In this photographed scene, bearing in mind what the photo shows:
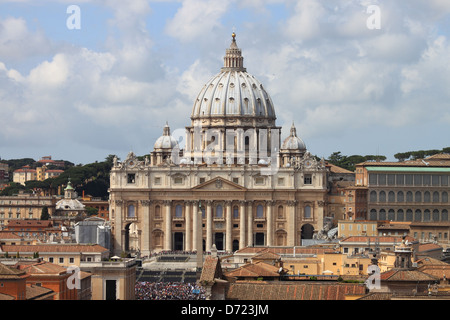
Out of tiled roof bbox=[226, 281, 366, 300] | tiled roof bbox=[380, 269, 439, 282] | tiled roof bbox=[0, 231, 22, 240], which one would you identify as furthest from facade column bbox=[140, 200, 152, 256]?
tiled roof bbox=[226, 281, 366, 300]

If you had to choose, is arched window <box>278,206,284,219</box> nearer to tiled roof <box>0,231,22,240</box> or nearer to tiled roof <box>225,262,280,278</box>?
tiled roof <box>0,231,22,240</box>

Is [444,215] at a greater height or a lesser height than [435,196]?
lesser

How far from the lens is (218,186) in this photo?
152 metres

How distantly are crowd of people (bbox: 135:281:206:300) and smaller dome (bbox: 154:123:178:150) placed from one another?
6938cm

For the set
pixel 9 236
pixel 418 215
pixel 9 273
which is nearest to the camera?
pixel 9 273

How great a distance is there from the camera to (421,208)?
14862cm

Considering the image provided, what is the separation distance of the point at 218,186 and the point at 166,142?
18487 millimetres

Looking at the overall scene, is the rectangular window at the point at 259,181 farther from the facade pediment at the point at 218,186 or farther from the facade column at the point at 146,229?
the facade column at the point at 146,229

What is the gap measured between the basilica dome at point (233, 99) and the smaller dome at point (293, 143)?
115 inches

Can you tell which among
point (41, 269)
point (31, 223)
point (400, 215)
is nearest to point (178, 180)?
point (31, 223)

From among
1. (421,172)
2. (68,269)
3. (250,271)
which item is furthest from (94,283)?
(421,172)

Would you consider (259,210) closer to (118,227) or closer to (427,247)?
(118,227)
